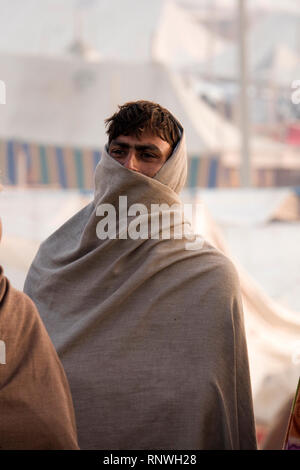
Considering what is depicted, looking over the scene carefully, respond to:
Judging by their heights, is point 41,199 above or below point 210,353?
below

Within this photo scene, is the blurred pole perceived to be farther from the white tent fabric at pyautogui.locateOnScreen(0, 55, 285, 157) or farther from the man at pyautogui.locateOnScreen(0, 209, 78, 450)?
the man at pyautogui.locateOnScreen(0, 209, 78, 450)

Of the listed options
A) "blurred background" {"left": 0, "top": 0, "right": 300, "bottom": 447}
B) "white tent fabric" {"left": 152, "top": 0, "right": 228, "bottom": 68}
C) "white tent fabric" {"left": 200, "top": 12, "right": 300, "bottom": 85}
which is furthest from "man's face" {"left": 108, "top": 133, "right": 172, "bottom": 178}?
"white tent fabric" {"left": 152, "top": 0, "right": 228, "bottom": 68}

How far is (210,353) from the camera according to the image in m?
1.63

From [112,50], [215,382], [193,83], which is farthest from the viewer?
[112,50]

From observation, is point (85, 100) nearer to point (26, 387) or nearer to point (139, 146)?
point (139, 146)

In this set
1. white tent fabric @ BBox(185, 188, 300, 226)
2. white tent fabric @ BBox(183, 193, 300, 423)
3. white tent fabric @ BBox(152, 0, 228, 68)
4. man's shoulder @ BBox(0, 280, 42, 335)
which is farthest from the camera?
white tent fabric @ BBox(152, 0, 228, 68)

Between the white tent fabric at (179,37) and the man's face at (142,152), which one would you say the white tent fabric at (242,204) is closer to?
the man's face at (142,152)

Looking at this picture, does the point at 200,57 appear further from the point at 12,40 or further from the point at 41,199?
the point at 41,199

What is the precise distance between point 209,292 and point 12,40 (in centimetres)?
1550

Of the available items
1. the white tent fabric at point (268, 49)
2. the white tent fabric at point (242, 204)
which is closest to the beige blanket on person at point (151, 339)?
the white tent fabric at point (242, 204)

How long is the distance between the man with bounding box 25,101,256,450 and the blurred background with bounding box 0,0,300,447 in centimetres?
65

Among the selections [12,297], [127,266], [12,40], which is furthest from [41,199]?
[12,40]

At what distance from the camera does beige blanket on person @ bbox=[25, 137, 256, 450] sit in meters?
1.62

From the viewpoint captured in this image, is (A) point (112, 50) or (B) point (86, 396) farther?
(A) point (112, 50)
